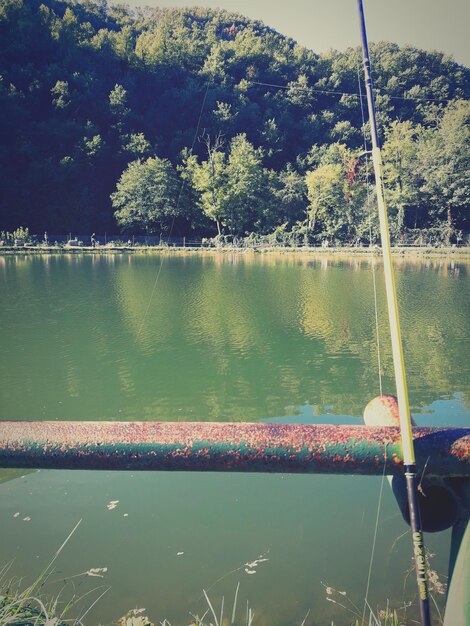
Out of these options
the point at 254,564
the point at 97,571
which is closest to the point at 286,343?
the point at 254,564

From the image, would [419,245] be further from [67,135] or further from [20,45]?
[20,45]

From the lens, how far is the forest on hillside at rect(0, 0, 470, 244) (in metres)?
44.6

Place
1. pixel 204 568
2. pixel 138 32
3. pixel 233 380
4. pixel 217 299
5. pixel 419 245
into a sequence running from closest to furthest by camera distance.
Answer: pixel 204 568 < pixel 233 380 < pixel 217 299 < pixel 419 245 < pixel 138 32

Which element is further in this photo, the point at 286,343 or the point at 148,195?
the point at 148,195

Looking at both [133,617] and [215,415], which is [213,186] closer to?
[215,415]

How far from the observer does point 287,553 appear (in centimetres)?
281

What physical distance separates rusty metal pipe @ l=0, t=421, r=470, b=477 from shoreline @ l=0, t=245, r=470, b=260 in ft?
109

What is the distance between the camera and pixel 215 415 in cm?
543

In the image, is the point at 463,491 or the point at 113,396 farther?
the point at 113,396

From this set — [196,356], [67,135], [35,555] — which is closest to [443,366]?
[196,356]

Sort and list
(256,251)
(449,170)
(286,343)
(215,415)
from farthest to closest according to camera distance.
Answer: (449,170) < (256,251) < (286,343) < (215,415)

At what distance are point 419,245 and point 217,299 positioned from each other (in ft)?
107

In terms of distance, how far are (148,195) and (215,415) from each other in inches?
1754

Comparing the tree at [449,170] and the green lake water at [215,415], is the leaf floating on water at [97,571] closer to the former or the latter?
the green lake water at [215,415]
